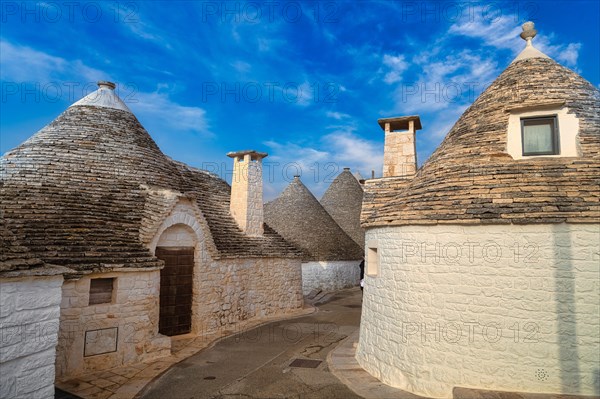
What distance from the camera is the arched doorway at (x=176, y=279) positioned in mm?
10914

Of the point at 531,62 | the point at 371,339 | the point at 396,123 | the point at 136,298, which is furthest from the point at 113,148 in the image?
the point at 531,62

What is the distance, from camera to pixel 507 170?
7.02m

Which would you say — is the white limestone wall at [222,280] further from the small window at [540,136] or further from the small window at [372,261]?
the small window at [540,136]

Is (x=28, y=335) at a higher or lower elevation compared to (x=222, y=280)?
higher

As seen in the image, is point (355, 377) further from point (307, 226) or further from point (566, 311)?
point (307, 226)

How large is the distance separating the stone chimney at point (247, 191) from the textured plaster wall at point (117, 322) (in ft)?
17.5

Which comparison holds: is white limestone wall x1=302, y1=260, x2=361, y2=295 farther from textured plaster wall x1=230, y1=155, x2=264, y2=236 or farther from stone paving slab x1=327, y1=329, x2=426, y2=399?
stone paving slab x1=327, y1=329, x2=426, y2=399

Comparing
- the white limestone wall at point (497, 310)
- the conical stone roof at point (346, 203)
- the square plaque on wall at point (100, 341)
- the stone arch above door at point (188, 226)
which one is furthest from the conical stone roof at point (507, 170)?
the conical stone roof at point (346, 203)

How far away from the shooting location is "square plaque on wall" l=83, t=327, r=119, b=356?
27.0ft

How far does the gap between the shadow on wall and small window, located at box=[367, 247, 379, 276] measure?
130 inches

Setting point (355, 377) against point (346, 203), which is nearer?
point (355, 377)

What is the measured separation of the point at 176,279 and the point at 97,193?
10.5ft

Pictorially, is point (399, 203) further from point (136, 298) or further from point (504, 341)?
point (136, 298)

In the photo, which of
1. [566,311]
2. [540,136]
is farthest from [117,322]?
[540,136]
